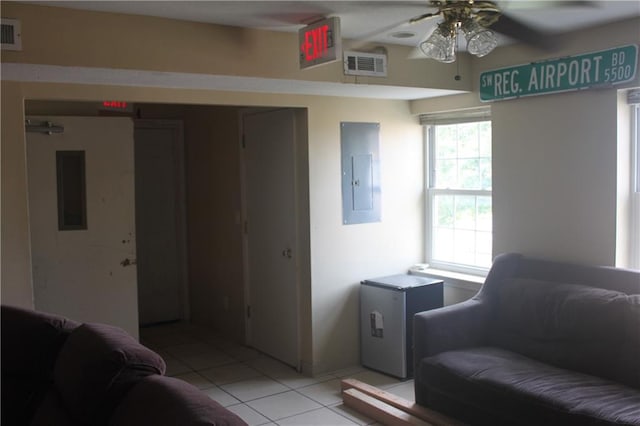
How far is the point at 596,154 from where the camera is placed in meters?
3.77

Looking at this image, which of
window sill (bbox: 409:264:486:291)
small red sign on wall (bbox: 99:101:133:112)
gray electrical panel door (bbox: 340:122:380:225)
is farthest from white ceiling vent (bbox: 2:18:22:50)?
window sill (bbox: 409:264:486:291)

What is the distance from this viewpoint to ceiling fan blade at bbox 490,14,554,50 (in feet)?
8.85

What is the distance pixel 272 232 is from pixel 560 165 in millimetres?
2215

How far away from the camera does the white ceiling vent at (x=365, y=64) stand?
12.2ft

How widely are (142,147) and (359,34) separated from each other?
9.94ft

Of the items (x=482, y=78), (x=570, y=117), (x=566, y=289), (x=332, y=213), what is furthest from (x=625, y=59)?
(x=332, y=213)

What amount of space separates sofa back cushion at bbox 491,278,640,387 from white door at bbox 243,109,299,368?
162 centimetres

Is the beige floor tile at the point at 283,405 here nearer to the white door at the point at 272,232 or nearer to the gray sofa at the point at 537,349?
the white door at the point at 272,232

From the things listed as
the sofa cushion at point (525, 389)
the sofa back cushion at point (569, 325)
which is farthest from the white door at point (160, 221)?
the sofa back cushion at point (569, 325)

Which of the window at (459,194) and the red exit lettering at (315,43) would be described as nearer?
the red exit lettering at (315,43)

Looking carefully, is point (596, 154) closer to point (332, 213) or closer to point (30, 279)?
point (332, 213)

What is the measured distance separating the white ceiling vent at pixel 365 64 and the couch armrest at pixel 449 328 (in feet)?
5.02

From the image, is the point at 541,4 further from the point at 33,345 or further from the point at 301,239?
the point at 33,345

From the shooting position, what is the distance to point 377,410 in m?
3.75
